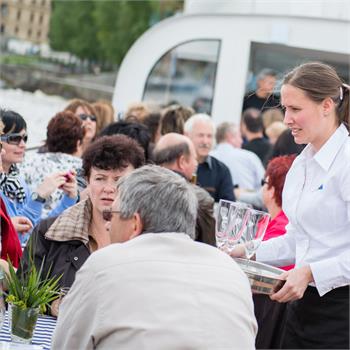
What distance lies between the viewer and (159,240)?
247 centimetres

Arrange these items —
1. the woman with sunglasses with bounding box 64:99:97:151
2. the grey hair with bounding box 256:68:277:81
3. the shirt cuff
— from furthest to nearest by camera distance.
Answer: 1. the grey hair with bounding box 256:68:277:81
2. the woman with sunglasses with bounding box 64:99:97:151
3. the shirt cuff

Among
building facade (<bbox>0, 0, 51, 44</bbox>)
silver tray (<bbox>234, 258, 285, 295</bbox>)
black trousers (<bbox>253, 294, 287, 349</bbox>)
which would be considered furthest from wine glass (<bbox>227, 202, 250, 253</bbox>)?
building facade (<bbox>0, 0, 51, 44</bbox>)

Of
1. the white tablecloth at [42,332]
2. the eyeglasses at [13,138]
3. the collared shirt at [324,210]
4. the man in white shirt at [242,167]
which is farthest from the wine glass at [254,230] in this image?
the man in white shirt at [242,167]

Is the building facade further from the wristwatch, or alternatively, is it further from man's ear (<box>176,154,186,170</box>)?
the wristwatch

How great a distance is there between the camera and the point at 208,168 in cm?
682

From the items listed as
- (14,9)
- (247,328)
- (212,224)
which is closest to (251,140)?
(212,224)

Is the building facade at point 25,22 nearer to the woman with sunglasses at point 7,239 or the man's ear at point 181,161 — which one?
the man's ear at point 181,161

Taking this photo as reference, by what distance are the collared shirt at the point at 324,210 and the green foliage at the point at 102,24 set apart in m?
50.4

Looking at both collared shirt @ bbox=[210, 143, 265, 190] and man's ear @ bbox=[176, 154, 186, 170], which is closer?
man's ear @ bbox=[176, 154, 186, 170]

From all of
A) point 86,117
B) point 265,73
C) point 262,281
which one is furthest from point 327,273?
point 265,73

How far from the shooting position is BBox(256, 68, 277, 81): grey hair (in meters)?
11.9

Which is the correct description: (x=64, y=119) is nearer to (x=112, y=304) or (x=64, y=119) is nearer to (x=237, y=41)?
(x=112, y=304)

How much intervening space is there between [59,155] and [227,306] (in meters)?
3.60

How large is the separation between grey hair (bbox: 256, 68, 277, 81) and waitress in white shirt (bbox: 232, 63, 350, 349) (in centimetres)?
797
